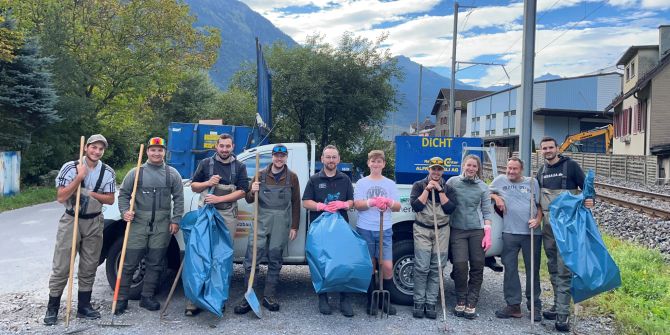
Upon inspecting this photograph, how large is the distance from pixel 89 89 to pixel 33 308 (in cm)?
1972

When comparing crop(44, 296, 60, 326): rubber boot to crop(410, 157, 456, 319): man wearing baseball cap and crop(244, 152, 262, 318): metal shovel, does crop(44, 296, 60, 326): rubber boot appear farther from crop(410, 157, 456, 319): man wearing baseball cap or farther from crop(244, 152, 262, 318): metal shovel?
crop(410, 157, 456, 319): man wearing baseball cap

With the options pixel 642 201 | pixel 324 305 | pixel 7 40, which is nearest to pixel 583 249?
pixel 324 305

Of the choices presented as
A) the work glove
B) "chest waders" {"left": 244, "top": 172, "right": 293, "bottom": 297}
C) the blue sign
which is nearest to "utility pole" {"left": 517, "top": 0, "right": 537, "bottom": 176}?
the blue sign

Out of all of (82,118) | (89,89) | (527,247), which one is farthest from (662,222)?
(89,89)

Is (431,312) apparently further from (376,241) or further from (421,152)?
(421,152)

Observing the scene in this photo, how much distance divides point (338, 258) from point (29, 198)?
1432 centimetres

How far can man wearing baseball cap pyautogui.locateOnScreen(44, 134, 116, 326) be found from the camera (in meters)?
5.34

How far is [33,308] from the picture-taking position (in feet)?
19.3

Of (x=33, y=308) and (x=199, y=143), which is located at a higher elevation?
(x=199, y=143)

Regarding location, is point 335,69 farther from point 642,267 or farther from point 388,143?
point 642,267

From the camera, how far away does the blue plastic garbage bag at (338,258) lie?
545 centimetres

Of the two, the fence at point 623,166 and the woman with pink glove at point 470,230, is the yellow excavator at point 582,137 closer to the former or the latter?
the fence at point 623,166

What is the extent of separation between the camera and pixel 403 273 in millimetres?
6137

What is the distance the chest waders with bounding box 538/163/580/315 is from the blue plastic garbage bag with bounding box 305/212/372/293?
1.97 m
